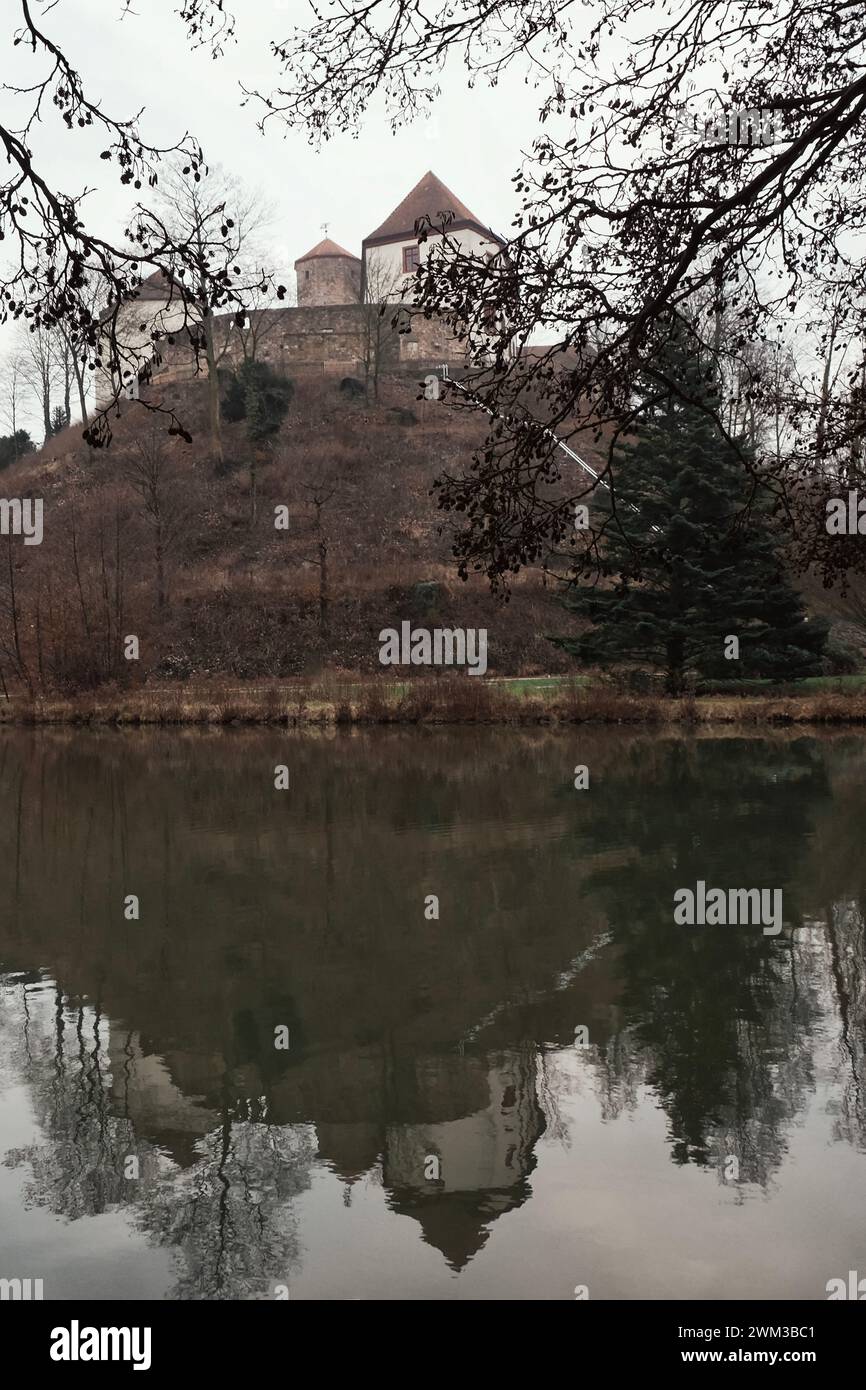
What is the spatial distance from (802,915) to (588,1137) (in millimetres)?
5023

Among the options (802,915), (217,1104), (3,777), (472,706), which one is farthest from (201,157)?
(472,706)

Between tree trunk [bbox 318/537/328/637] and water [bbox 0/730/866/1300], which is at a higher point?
tree trunk [bbox 318/537/328/637]

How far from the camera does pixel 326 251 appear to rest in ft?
269

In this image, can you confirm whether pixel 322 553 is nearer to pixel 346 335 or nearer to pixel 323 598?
pixel 323 598

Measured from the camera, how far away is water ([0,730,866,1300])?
4855mm

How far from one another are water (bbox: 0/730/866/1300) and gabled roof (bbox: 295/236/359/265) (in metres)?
73.2

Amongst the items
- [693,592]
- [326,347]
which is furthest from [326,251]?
[693,592]

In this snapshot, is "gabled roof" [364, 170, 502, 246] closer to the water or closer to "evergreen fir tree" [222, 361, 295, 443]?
"evergreen fir tree" [222, 361, 295, 443]

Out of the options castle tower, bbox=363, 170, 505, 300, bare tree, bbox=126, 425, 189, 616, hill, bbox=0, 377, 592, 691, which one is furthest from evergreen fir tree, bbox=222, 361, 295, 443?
castle tower, bbox=363, 170, 505, 300

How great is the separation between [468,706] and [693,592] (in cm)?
677

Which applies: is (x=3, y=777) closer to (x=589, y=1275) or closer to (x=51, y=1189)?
(x=51, y=1189)

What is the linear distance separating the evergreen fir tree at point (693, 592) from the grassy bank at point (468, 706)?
108 cm

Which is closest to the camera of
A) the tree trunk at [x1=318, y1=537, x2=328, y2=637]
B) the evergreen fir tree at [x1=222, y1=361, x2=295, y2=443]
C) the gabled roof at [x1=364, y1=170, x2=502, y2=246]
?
the tree trunk at [x1=318, y1=537, x2=328, y2=637]
